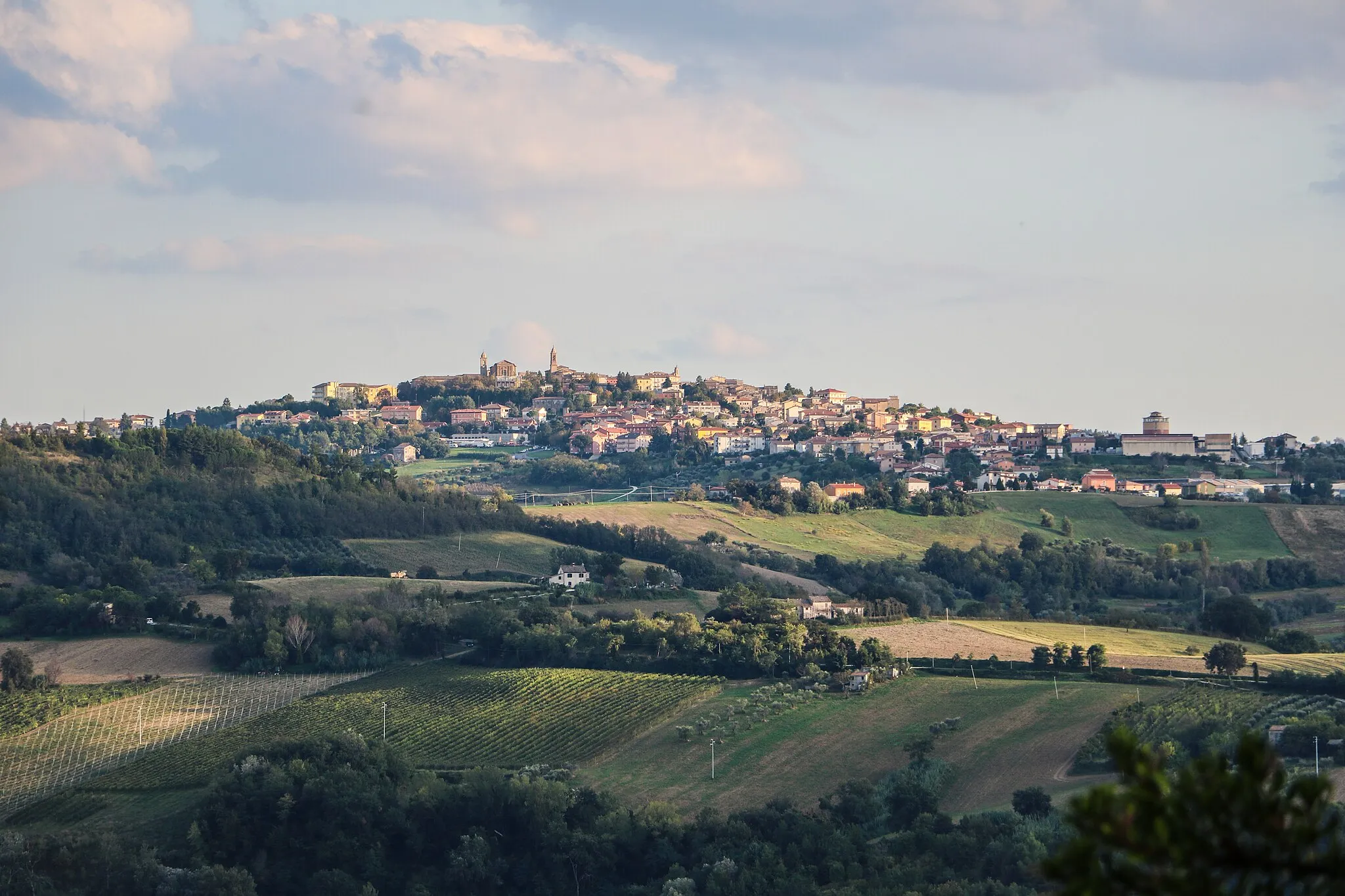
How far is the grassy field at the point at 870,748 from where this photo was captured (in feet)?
118

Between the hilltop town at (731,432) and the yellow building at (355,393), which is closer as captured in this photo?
the hilltop town at (731,432)

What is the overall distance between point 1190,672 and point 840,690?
9.78 metres

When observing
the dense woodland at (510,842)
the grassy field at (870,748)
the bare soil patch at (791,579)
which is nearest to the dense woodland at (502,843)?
the dense woodland at (510,842)

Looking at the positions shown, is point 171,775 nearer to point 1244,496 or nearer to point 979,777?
point 979,777

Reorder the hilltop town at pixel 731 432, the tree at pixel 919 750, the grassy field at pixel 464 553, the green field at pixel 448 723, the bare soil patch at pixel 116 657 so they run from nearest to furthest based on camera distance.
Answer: the tree at pixel 919 750, the green field at pixel 448 723, the bare soil patch at pixel 116 657, the grassy field at pixel 464 553, the hilltop town at pixel 731 432

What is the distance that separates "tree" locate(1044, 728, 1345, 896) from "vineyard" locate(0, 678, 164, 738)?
42107 millimetres

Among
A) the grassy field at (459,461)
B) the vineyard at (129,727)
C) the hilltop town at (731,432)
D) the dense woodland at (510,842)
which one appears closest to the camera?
the dense woodland at (510,842)

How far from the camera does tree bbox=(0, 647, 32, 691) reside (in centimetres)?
4631

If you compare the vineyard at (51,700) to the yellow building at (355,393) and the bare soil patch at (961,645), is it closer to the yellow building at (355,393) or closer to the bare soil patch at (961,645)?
the bare soil patch at (961,645)

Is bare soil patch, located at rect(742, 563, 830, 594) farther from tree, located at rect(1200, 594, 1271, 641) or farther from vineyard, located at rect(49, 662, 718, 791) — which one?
vineyard, located at rect(49, 662, 718, 791)

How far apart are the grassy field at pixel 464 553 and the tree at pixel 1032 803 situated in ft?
130

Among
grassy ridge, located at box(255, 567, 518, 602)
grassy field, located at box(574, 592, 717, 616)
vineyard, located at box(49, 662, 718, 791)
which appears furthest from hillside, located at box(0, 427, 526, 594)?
vineyard, located at box(49, 662, 718, 791)

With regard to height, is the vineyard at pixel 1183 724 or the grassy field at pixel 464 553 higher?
the grassy field at pixel 464 553

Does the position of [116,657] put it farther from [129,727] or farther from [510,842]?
[510,842]
